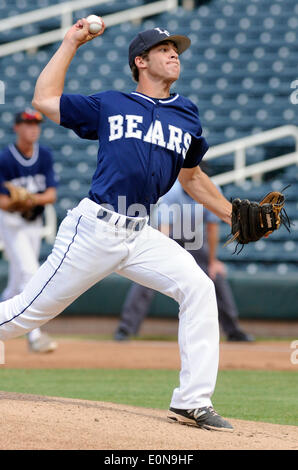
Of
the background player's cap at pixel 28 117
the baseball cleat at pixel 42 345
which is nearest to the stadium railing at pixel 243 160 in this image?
the background player's cap at pixel 28 117

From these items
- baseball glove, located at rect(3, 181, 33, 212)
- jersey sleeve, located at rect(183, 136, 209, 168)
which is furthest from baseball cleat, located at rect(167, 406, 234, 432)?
baseball glove, located at rect(3, 181, 33, 212)

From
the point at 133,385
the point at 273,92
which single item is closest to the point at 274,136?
the point at 273,92

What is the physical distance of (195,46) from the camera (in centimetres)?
1427

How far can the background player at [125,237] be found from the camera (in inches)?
157

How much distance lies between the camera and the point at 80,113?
13.3 ft

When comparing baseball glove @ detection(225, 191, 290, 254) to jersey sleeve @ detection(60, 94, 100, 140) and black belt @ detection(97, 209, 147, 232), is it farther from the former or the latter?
jersey sleeve @ detection(60, 94, 100, 140)

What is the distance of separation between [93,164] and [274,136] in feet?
9.25

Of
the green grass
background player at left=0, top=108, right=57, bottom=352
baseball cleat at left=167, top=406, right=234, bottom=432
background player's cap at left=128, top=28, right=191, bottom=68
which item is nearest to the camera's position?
baseball cleat at left=167, top=406, right=234, bottom=432

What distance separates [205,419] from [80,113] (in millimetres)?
1534

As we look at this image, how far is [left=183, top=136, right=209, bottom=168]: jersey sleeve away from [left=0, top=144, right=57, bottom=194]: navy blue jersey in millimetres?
3639

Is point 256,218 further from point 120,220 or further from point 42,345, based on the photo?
point 42,345

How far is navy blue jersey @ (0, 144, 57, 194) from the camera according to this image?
25.5ft

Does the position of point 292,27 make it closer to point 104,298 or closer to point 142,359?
point 104,298

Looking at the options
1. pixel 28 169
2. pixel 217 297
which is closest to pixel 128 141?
pixel 28 169
